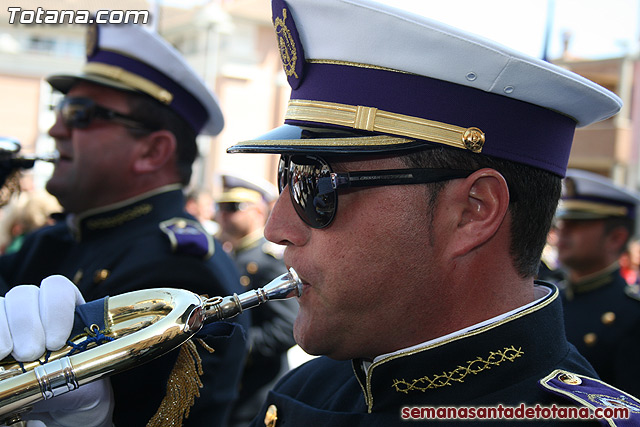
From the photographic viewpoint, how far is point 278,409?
1939 millimetres

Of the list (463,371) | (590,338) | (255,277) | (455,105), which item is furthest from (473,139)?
(255,277)

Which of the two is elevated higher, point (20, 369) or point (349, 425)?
point (20, 369)

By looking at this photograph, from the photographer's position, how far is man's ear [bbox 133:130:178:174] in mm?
3277

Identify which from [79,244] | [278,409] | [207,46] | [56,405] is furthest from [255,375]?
[207,46]

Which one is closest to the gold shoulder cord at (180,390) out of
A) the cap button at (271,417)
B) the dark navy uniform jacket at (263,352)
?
the cap button at (271,417)

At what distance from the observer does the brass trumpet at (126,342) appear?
145 centimetres

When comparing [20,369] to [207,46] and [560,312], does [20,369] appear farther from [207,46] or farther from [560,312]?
[207,46]

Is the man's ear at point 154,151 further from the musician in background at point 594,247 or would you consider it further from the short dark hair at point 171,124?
the musician in background at point 594,247

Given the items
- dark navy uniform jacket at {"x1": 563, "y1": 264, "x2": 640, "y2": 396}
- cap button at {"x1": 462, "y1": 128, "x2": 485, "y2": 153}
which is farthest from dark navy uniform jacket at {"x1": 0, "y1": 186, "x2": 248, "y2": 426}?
dark navy uniform jacket at {"x1": 563, "y1": 264, "x2": 640, "y2": 396}

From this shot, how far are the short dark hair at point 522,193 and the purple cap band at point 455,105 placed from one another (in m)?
0.03

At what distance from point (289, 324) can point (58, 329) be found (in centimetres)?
353

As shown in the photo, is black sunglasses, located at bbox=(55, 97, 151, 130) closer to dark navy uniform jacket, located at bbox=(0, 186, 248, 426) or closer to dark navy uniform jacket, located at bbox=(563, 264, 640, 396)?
dark navy uniform jacket, located at bbox=(0, 186, 248, 426)

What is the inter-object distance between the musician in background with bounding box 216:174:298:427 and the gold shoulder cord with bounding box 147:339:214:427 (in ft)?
6.78

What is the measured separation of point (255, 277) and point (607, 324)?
9.58 feet
